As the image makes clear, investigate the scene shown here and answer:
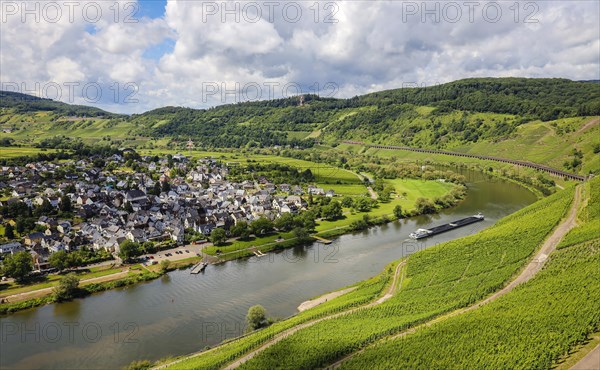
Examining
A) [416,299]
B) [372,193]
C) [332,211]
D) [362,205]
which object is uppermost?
[372,193]

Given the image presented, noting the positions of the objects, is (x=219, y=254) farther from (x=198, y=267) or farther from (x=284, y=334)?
(x=284, y=334)

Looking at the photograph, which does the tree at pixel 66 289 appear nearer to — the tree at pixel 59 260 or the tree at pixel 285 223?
the tree at pixel 59 260

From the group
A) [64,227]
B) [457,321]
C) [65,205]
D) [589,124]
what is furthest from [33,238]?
[589,124]

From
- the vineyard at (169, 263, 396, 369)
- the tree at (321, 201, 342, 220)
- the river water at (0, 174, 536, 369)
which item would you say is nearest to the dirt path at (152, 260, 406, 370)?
the vineyard at (169, 263, 396, 369)

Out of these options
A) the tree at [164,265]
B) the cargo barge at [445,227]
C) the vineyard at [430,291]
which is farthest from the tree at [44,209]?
the cargo barge at [445,227]

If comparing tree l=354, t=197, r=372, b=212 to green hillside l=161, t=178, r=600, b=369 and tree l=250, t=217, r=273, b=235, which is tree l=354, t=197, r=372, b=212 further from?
green hillside l=161, t=178, r=600, b=369

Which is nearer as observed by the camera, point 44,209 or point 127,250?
point 127,250
